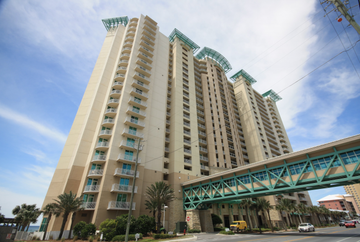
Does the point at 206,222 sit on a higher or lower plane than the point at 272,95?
lower

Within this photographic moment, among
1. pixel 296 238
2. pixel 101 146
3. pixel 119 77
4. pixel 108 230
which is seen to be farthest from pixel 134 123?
pixel 296 238

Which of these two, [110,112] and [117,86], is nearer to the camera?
[110,112]

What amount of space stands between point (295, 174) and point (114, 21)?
2676 inches

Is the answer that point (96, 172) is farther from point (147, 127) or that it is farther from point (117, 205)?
point (147, 127)

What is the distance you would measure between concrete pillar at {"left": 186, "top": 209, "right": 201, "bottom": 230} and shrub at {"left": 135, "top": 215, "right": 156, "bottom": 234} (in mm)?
10372

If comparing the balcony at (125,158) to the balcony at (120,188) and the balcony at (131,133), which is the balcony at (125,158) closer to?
the balcony at (131,133)

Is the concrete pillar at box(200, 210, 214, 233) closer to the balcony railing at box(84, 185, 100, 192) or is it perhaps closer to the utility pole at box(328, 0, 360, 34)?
the balcony railing at box(84, 185, 100, 192)

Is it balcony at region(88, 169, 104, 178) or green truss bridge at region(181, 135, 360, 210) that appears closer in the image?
green truss bridge at region(181, 135, 360, 210)

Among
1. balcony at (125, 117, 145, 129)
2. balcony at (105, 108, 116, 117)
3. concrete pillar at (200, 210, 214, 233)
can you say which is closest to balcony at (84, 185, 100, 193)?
balcony at (125, 117, 145, 129)

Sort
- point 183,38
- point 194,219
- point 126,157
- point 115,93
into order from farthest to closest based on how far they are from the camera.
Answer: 1. point 183,38
2. point 115,93
3. point 126,157
4. point 194,219

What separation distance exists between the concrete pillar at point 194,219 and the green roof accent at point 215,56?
62.6 meters

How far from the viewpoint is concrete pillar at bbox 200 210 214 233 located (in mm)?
35116

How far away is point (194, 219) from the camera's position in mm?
34188

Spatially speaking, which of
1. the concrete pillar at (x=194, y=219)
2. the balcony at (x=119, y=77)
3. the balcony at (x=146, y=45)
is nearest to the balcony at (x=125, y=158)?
the concrete pillar at (x=194, y=219)
